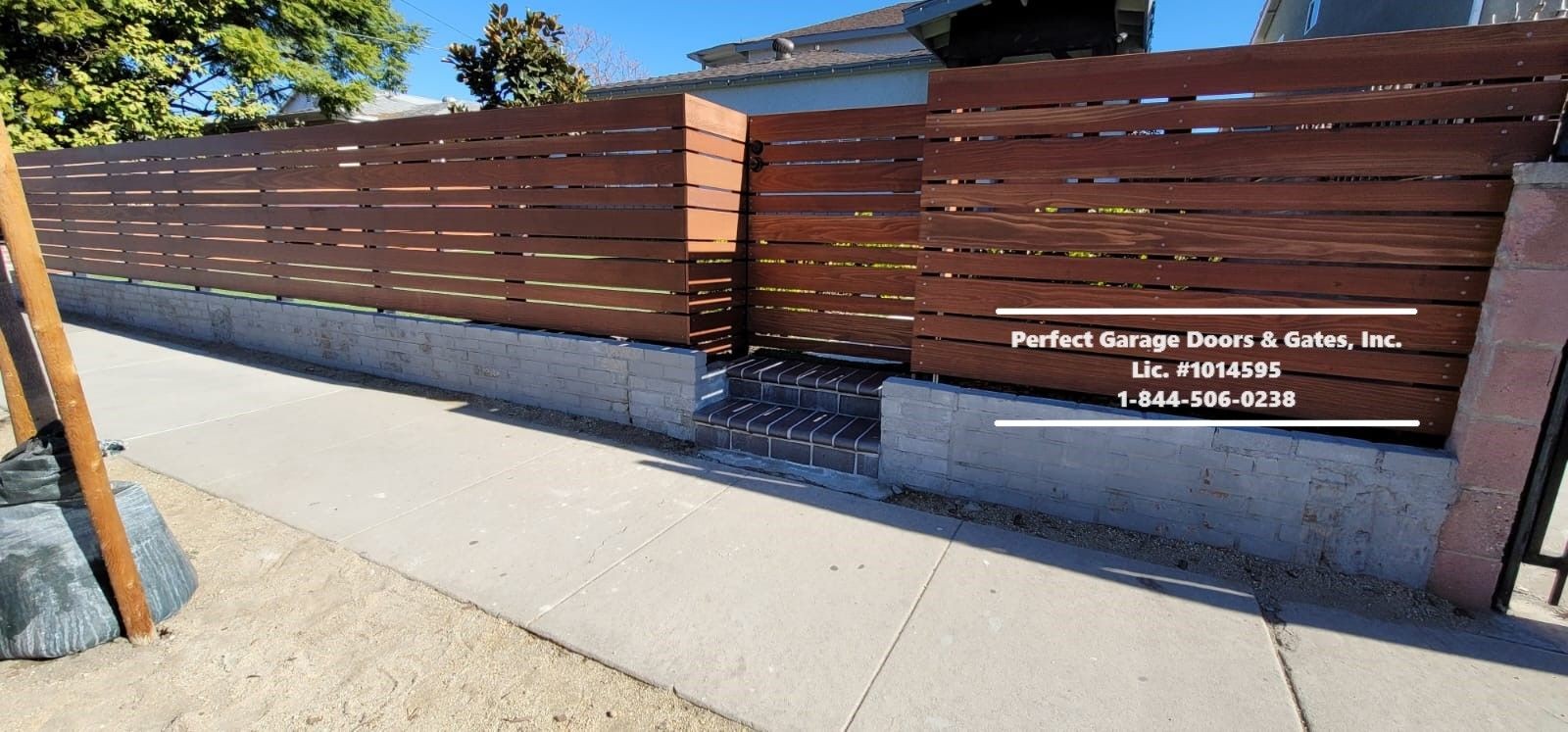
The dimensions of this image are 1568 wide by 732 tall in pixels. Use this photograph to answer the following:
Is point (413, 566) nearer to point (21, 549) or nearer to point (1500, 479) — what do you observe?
point (21, 549)

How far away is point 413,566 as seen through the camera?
2.56 meters

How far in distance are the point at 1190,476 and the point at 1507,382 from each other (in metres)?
1.01

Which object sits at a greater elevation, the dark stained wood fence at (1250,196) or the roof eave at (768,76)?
the roof eave at (768,76)

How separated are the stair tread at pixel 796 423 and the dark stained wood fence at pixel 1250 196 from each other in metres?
0.68

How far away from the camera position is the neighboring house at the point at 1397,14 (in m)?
3.22

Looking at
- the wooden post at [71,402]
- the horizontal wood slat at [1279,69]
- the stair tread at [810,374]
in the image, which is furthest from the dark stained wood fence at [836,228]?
the wooden post at [71,402]

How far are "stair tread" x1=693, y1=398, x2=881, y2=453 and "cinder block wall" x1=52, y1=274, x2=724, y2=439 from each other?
0.19 metres

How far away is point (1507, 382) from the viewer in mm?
2170

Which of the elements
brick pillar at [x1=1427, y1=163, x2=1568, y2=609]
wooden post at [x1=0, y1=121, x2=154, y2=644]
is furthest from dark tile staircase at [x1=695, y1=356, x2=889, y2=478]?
wooden post at [x1=0, y1=121, x2=154, y2=644]

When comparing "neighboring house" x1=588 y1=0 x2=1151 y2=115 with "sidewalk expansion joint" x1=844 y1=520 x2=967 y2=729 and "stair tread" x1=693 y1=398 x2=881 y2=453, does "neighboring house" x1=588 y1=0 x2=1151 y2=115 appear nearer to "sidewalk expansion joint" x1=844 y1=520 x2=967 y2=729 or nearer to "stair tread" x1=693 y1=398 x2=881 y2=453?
"stair tread" x1=693 y1=398 x2=881 y2=453

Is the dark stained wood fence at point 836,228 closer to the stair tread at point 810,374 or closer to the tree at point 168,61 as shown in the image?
the stair tread at point 810,374

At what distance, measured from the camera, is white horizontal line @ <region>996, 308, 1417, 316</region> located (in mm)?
2416

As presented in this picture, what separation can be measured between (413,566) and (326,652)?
51 centimetres

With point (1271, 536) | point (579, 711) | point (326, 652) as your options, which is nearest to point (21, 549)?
point (326, 652)
